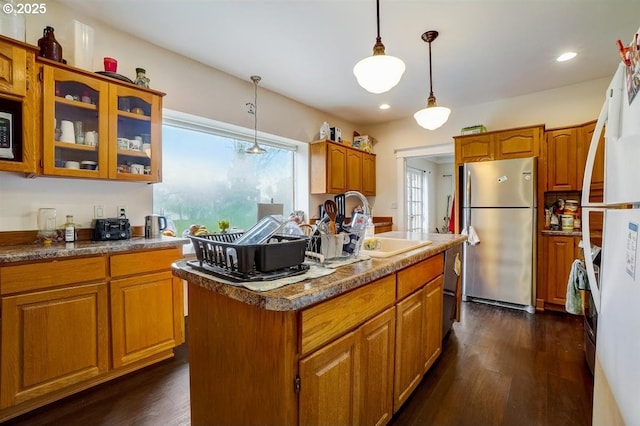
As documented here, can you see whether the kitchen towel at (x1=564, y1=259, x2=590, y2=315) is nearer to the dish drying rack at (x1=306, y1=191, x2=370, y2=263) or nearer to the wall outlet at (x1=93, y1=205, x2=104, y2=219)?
the dish drying rack at (x1=306, y1=191, x2=370, y2=263)

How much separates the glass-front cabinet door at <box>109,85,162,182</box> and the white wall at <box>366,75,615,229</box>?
3208 mm

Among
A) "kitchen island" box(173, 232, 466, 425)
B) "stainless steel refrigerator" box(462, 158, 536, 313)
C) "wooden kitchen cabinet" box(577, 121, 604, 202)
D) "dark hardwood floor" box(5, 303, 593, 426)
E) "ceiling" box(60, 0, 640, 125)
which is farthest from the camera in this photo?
"stainless steel refrigerator" box(462, 158, 536, 313)

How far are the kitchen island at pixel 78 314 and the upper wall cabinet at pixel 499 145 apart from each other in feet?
11.1

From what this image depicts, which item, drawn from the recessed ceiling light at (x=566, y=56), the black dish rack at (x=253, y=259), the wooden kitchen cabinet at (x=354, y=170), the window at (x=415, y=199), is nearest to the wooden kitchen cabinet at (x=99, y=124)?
the black dish rack at (x=253, y=259)

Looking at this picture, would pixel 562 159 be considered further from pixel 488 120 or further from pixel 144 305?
pixel 144 305

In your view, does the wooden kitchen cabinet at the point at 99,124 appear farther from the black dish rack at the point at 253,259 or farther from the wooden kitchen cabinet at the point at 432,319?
the wooden kitchen cabinet at the point at 432,319

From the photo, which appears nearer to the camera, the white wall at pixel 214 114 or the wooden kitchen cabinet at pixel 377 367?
the wooden kitchen cabinet at pixel 377 367

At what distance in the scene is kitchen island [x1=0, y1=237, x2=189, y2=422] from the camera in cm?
153

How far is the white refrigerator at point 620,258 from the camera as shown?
2.46 feet

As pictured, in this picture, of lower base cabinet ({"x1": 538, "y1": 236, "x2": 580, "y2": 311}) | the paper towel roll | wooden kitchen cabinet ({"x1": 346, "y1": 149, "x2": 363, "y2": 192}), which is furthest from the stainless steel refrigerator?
the paper towel roll

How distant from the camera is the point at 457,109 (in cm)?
404

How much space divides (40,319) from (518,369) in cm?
302

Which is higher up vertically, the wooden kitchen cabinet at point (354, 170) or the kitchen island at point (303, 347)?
the wooden kitchen cabinet at point (354, 170)

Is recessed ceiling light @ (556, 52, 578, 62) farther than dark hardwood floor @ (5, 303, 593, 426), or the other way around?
recessed ceiling light @ (556, 52, 578, 62)
